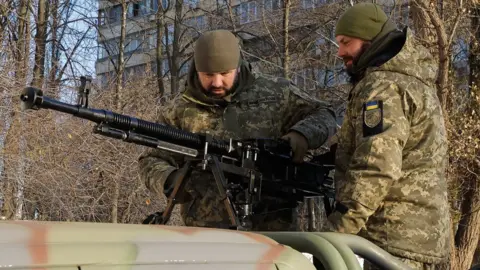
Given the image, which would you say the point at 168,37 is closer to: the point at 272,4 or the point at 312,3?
the point at 272,4

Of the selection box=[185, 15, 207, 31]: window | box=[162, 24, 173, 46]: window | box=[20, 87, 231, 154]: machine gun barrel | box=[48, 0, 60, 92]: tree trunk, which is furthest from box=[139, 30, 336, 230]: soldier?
box=[162, 24, 173, 46]: window

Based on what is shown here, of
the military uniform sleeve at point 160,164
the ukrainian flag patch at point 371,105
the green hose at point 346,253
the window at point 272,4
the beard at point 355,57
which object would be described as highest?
the window at point 272,4

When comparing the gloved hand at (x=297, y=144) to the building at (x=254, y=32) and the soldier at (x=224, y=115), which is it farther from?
the building at (x=254, y=32)

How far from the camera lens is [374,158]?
3092 millimetres

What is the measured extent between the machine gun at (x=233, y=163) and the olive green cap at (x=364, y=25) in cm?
76

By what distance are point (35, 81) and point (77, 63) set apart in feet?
18.0

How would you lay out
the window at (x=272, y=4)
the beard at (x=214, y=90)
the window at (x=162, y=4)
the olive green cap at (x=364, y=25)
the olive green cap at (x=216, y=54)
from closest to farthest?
1. the olive green cap at (x=364, y=25)
2. the olive green cap at (x=216, y=54)
3. the beard at (x=214, y=90)
4. the window at (x=272, y=4)
5. the window at (x=162, y=4)

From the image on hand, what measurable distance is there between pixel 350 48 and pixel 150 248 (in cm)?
213

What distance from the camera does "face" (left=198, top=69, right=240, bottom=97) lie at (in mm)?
4066

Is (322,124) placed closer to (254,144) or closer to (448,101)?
(254,144)

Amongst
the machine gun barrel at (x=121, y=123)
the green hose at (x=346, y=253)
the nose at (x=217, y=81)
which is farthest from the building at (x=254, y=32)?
the green hose at (x=346, y=253)

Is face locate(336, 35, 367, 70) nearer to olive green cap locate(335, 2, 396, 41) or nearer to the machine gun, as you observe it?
olive green cap locate(335, 2, 396, 41)

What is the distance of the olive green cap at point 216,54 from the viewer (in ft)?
13.1

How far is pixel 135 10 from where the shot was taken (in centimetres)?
2700
